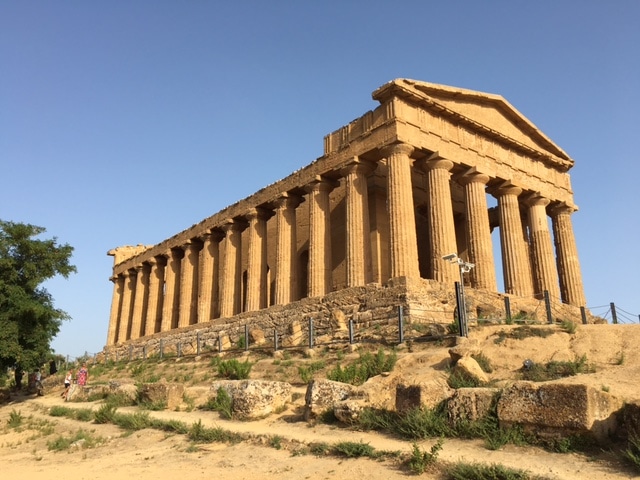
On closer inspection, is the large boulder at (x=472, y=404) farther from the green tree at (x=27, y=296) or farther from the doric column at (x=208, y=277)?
the doric column at (x=208, y=277)

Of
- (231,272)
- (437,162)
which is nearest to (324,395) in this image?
(437,162)

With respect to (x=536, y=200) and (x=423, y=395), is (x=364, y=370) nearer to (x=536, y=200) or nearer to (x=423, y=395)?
(x=423, y=395)

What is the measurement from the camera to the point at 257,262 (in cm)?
3172

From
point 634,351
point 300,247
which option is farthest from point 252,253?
point 634,351

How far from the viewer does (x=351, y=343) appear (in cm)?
1798

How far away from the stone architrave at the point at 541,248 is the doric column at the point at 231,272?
57.2 ft

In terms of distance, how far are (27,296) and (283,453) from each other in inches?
745

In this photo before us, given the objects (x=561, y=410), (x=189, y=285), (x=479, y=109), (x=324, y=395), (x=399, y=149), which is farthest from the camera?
(x=189, y=285)

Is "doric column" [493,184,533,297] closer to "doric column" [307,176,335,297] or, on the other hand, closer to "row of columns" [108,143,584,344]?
"row of columns" [108,143,584,344]

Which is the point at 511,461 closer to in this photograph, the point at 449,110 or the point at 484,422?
the point at 484,422

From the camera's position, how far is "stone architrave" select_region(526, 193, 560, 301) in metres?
28.6

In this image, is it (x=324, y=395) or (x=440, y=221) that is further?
(x=440, y=221)

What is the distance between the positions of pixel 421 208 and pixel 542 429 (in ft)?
82.2

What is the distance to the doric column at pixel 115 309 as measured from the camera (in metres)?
46.8
